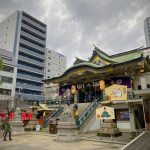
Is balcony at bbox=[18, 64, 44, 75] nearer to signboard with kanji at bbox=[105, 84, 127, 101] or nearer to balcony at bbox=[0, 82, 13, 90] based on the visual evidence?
balcony at bbox=[0, 82, 13, 90]

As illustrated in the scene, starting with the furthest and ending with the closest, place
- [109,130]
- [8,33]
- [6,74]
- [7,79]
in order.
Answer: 1. [8,33]
2. [7,79]
3. [6,74]
4. [109,130]

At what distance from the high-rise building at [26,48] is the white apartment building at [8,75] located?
12.4ft

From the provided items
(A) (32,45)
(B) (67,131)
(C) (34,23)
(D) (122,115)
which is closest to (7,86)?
(A) (32,45)

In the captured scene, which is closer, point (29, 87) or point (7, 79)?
point (7, 79)

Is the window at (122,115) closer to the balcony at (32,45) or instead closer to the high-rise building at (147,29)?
the balcony at (32,45)

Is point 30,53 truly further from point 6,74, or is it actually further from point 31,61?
point 6,74

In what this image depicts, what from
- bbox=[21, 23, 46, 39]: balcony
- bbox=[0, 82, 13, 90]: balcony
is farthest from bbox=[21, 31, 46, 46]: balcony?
bbox=[0, 82, 13, 90]: balcony

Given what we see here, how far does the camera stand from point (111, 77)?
25.8 metres

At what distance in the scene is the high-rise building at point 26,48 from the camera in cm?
6006

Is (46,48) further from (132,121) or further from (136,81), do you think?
(132,121)

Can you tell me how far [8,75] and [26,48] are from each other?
52.8 ft

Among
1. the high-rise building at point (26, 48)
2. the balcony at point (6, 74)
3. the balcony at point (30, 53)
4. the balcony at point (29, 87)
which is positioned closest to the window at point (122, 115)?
the balcony at point (6, 74)

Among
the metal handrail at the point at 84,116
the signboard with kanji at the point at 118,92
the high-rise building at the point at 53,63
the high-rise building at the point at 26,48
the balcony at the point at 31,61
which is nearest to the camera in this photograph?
the signboard with kanji at the point at 118,92

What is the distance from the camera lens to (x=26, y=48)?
6519cm
